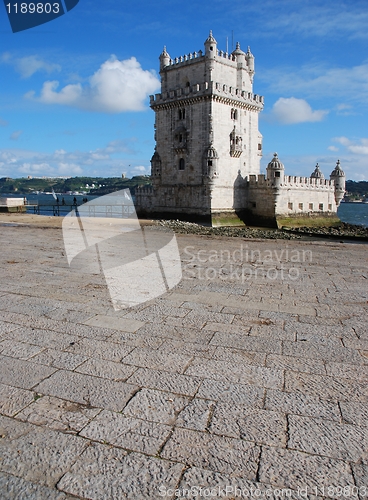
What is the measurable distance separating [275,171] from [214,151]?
546cm

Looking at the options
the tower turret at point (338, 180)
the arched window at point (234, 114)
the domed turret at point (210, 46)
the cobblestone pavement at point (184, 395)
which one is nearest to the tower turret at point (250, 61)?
the arched window at point (234, 114)

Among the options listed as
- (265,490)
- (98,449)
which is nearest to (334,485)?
(265,490)

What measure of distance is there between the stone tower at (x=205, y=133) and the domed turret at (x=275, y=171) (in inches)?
103

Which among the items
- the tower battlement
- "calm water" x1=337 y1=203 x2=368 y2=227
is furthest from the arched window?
"calm water" x1=337 y1=203 x2=368 y2=227

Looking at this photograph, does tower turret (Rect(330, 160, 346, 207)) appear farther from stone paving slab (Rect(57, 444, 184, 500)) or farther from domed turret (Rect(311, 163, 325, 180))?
stone paving slab (Rect(57, 444, 184, 500))

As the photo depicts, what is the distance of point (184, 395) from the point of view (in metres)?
3.57

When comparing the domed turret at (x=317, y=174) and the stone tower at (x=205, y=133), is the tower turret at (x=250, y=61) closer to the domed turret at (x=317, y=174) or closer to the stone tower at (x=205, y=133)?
the stone tower at (x=205, y=133)

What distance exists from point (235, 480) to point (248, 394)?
3.53 feet

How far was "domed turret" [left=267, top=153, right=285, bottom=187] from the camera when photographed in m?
32.1

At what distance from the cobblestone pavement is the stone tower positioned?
25.7 metres

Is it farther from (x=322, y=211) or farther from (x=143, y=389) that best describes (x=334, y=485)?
(x=322, y=211)

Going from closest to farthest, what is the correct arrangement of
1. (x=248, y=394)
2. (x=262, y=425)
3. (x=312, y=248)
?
(x=262, y=425) → (x=248, y=394) → (x=312, y=248)

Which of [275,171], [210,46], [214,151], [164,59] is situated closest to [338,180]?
[275,171]

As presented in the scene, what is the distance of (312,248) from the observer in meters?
12.9
